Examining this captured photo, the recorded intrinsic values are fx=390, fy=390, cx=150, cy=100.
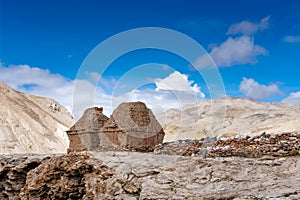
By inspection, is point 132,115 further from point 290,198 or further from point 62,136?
point 62,136

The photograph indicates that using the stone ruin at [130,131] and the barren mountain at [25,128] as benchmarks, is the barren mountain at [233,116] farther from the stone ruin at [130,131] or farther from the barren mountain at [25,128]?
the stone ruin at [130,131]

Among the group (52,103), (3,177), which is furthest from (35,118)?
(3,177)

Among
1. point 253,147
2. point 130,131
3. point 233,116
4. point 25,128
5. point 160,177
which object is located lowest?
point 160,177

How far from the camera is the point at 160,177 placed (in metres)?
5.58

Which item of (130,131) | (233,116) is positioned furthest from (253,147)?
(233,116)

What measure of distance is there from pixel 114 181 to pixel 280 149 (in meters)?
3.42

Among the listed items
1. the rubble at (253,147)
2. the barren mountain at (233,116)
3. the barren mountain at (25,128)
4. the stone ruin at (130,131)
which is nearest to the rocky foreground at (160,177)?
the rubble at (253,147)

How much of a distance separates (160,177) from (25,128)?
202ft

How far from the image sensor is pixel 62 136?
71000 mm

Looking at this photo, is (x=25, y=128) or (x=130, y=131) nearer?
(x=130, y=131)

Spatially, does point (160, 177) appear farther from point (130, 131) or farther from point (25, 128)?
point (25, 128)

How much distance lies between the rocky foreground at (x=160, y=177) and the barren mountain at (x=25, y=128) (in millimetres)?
49720

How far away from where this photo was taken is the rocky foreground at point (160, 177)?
16.1ft

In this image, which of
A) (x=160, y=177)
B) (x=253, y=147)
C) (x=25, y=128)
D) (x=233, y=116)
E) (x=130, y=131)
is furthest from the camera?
(x=233, y=116)
